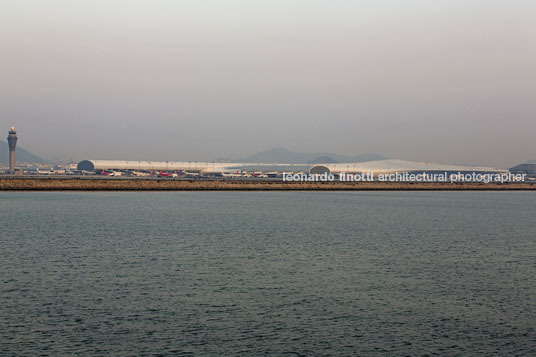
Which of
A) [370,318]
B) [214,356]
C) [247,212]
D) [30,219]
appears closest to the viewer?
[214,356]

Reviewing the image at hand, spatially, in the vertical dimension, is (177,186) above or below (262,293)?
above

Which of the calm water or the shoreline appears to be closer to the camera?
the calm water

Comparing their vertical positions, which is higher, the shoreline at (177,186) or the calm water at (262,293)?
the shoreline at (177,186)

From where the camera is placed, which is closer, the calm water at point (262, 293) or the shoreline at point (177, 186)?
the calm water at point (262, 293)

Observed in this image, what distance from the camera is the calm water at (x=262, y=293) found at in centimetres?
1959

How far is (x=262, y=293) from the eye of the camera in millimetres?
26688

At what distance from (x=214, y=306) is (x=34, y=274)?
11.1m

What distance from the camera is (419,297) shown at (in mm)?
26719

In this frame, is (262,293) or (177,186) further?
(177,186)

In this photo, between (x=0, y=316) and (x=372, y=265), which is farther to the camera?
(x=372, y=265)

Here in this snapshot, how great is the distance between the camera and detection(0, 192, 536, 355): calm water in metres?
19.6

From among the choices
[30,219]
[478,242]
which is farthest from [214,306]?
[30,219]

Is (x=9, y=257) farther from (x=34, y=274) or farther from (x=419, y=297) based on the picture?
(x=419, y=297)

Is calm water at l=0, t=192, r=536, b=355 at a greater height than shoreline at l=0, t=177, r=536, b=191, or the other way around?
shoreline at l=0, t=177, r=536, b=191
